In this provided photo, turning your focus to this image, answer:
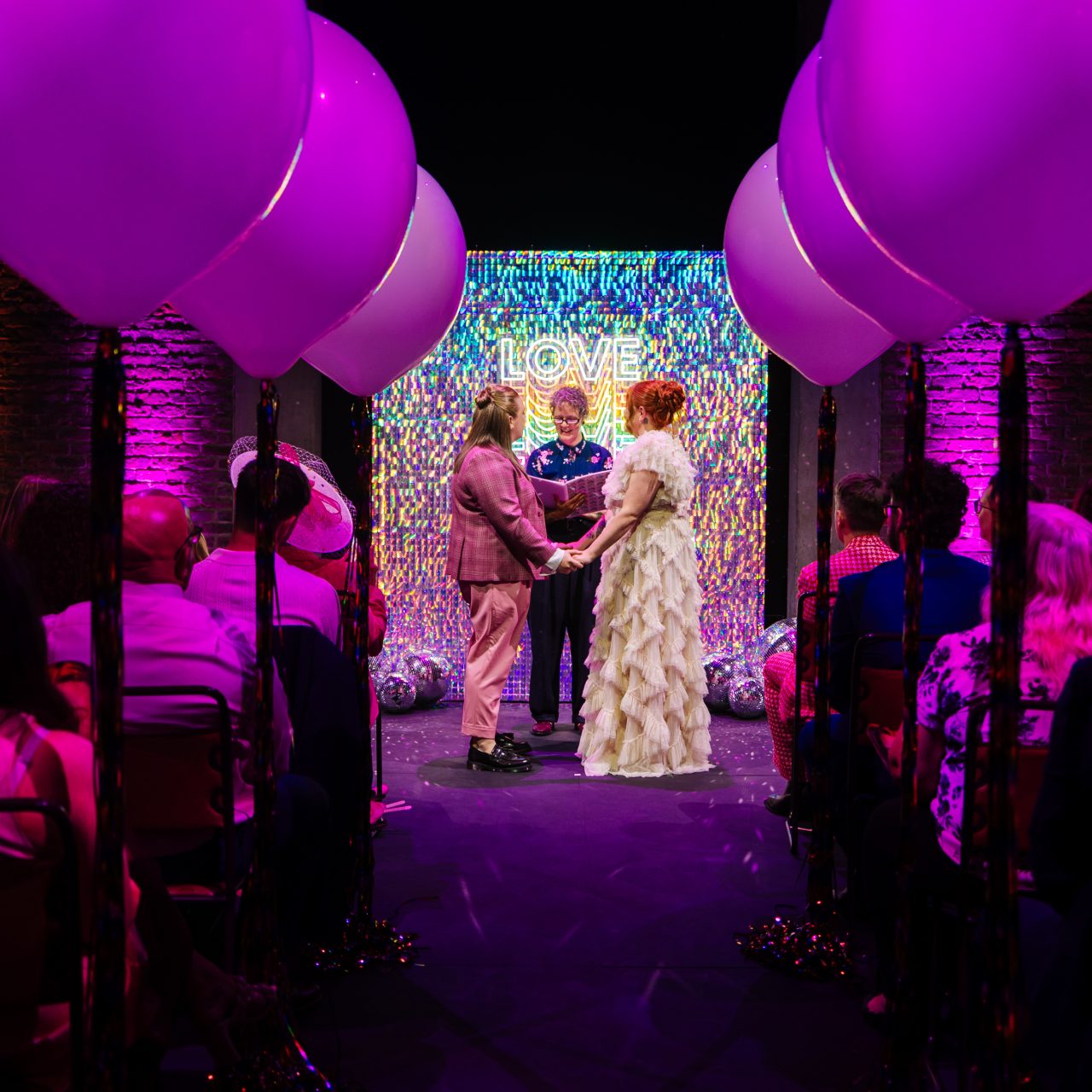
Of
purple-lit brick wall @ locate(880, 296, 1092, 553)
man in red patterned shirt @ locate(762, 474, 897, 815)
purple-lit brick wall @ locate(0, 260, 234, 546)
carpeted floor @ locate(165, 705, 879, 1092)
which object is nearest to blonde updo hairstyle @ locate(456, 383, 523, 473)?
carpeted floor @ locate(165, 705, 879, 1092)

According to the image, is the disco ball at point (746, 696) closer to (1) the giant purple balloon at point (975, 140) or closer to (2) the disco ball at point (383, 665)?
(2) the disco ball at point (383, 665)

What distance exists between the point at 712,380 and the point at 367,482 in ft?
13.6

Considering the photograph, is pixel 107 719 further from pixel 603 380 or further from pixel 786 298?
pixel 603 380

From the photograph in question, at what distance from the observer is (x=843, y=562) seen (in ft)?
11.9

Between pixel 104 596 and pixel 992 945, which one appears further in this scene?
pixel 992 945

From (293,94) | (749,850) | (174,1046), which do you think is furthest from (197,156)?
(749,850)

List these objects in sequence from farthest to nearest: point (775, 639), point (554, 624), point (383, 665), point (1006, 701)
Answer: point (383, 665) → point (775, 639) → point (554, 624) → point (1006, 701)

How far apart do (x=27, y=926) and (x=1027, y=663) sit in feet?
5.37

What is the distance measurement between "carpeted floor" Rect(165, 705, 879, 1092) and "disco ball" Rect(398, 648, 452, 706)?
5.02 feet

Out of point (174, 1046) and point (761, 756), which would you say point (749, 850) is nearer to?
point (761, 756)

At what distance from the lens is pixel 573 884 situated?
11.2 feet

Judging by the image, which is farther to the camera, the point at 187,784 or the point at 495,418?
the point at 495,418

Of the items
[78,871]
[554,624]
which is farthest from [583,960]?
[554,624]

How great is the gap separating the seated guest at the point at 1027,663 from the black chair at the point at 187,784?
3.94ft
